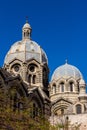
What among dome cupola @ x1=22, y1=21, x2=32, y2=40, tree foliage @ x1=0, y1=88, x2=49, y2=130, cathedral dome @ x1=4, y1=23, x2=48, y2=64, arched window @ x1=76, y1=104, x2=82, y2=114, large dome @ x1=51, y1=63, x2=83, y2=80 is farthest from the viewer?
dome cupola @ x1=22, y1=21, x2=32, y2=40

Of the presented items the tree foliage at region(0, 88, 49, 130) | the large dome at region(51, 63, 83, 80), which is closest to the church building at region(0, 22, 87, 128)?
the large dome at region(51, 63, 83, 80)

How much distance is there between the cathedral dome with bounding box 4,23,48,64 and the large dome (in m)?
4.32

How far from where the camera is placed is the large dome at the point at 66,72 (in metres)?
61.3

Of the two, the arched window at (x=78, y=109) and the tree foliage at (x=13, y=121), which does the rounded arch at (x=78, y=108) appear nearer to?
the arched window at (x=78, y=109)

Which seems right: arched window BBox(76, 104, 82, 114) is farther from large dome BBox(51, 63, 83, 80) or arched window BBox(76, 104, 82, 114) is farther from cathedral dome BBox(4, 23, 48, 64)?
cathedral dome BBox(4, 23, 48, 64)

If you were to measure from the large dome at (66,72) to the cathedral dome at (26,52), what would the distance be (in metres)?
4.32

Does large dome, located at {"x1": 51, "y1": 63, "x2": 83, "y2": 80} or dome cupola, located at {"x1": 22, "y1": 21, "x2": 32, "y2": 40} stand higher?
dome cupola, located at {"x1": 22, "y1": 21, "x2": 32, "y2": 40}

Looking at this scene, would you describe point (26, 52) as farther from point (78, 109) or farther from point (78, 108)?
point (78, 109)

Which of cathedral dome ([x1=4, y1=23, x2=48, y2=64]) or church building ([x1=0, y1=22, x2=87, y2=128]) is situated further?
cathedral dome ([x1=4, y1=23, x2=48, y2=64])

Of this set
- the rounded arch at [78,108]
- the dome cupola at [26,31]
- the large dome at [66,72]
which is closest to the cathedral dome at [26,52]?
the dome cupola at [26,31]

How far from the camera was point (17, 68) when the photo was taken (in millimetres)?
56500

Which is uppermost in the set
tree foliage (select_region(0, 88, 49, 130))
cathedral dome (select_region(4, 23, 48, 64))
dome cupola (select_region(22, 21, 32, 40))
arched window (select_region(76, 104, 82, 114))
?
dome cupola (select_region(22, 21, 32, 40))

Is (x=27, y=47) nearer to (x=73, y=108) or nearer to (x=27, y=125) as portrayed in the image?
(x=73, y=108)

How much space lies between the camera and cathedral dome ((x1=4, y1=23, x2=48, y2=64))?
5700 centimetres
